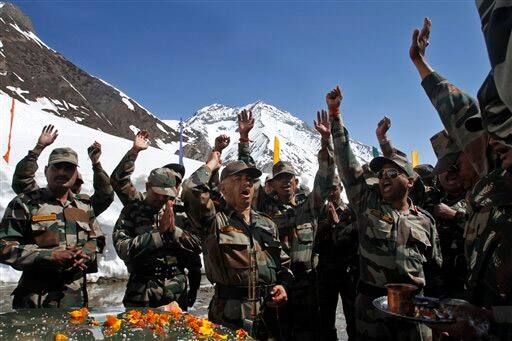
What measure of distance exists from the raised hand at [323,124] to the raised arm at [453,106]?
5.65ft

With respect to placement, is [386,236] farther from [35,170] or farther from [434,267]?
[35,170]

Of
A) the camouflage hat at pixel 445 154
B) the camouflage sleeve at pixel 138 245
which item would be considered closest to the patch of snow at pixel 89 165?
the camouflage sleeve at pixel 138 245

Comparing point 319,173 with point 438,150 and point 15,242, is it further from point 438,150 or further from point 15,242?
point 15,242

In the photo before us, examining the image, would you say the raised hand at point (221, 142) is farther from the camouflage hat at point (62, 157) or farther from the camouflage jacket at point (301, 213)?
the camouflage hat at point (62, 157)

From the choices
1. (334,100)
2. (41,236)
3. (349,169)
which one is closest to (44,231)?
(41,236)

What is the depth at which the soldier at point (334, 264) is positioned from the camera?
601cm

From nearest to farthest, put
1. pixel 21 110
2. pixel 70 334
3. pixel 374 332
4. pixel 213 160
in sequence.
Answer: pixel 70 334 → pixel 374 332 → pixel 213 160 → pixel 21 110

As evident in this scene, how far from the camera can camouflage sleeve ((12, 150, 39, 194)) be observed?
537cm

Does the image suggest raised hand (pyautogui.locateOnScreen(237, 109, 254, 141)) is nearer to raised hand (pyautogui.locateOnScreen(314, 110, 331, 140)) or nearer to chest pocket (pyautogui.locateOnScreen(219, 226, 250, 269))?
raised hand (pyautogui.locateOnScreen(314, 110, 331, 140))

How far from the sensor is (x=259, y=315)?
395cm

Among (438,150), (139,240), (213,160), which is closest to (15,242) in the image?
(139,240)

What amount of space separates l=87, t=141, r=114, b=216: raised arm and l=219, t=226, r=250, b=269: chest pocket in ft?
8.56

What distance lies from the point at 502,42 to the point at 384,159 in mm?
3038

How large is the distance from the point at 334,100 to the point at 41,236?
11.8 feet
